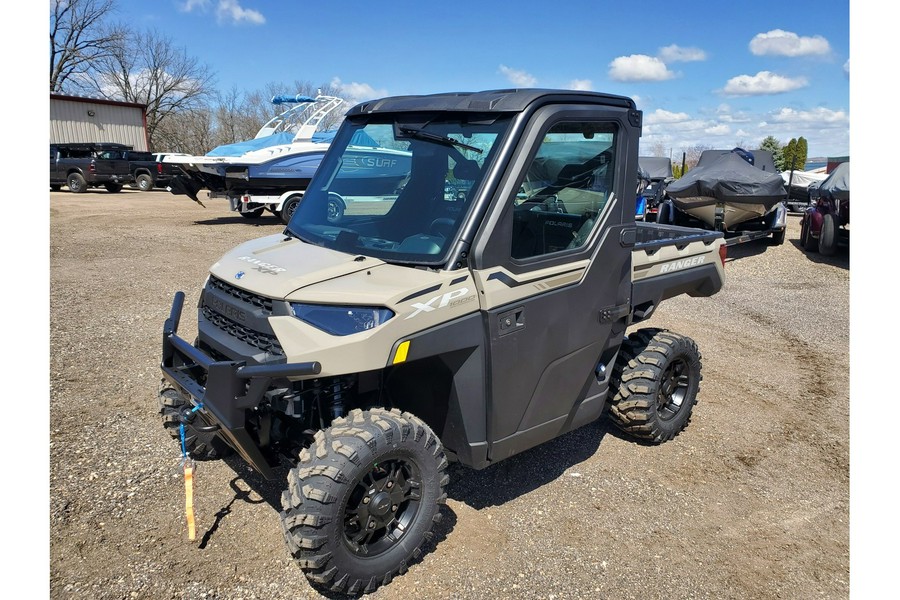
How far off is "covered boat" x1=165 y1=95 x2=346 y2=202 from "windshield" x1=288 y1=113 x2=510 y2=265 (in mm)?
11554

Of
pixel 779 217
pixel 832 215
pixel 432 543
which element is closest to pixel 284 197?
pixel 779 217

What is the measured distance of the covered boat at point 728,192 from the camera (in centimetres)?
1252

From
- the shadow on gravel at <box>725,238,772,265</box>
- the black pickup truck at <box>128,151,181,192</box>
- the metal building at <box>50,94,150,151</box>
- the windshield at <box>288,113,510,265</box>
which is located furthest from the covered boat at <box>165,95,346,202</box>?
the metal building at <box>50,94,150,151</box>

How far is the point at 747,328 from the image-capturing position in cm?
795

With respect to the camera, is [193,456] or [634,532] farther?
[193,456]

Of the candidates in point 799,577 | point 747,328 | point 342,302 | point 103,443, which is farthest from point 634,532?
point 747,328

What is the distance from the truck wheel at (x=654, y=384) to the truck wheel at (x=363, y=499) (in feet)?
5.71

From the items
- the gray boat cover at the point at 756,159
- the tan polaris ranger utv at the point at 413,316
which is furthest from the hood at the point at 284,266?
the gray boat cover at the point at 756,159

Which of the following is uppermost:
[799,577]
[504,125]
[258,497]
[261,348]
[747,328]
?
[504,125]

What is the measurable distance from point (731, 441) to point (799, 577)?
1.60 metres

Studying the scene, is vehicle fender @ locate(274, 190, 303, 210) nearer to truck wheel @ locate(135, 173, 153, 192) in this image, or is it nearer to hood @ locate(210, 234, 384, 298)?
hood @ locate(210, 234, 384, 298)

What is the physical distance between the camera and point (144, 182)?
25906mm

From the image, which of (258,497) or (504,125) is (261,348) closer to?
(258,497)

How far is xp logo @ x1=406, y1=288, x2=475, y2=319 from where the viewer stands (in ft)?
9.43
